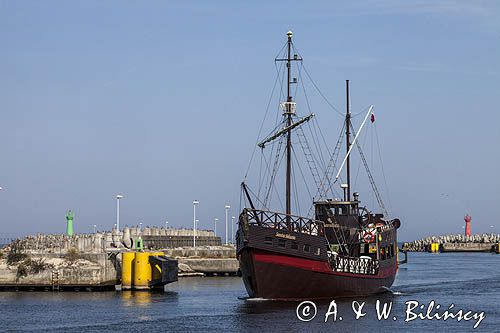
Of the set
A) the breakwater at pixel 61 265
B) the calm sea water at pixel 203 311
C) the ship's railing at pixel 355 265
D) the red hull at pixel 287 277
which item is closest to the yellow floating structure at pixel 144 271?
the calm sea water at pixel 203 311

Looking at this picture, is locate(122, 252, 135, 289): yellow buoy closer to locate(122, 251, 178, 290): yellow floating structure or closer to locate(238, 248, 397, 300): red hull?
locate(122, 251, 178, 290): yellow floating structure

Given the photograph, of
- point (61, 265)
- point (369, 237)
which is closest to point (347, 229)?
point (369, 237)

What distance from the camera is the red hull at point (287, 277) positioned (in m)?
72.7

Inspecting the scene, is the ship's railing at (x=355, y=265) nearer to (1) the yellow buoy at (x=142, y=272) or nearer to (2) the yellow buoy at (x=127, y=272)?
(1) the yellow buoy at (x=142, y=272)

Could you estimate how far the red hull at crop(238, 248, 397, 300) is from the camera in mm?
72688

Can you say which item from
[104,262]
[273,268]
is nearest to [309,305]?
[273,268]

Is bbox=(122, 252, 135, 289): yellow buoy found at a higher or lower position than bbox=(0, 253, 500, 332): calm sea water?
higher

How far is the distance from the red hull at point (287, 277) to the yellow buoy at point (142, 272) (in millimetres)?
13227

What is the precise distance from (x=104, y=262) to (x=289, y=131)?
1953 cm

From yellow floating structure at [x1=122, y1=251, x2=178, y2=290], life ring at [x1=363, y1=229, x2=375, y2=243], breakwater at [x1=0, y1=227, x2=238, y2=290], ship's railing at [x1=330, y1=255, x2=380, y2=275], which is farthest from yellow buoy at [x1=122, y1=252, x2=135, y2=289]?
life ring at [x1=363, y1=229, x2=375, y2=243]

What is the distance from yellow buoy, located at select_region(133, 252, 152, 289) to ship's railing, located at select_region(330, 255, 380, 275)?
55.9ft

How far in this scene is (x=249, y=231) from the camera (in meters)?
72.5

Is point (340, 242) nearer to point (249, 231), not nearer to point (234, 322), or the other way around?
point (249, 231)

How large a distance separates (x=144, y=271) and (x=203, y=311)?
1562 centimetres
